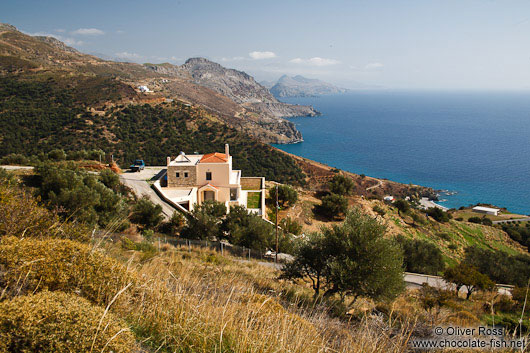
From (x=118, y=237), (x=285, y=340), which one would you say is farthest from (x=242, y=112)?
(x=285, y=340)

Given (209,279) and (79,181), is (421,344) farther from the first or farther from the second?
(79,181)

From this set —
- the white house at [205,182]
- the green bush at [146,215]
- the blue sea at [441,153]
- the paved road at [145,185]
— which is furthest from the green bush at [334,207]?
the blue sea at [441,153]

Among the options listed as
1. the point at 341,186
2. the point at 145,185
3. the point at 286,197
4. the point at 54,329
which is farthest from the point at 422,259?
the point at 54,329

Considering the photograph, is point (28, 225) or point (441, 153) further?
point (441, 153)

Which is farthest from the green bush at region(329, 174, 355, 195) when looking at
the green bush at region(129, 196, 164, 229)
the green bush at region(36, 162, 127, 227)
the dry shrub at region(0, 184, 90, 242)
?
the dry shrub at region(0, 184, 90, 242)

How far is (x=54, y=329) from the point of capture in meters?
2.12

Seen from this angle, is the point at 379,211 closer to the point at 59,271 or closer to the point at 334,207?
the point at 334,207

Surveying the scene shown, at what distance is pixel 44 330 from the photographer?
83.6 inches

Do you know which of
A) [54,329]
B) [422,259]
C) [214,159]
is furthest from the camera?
[214,159]

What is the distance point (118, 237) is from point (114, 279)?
8.53 metres

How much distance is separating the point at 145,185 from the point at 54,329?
22.2m

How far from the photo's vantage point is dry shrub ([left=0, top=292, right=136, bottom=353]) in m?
2.06

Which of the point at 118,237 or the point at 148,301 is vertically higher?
the point at 148,301

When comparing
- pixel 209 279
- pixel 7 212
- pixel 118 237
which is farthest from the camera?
pixel 118 237
